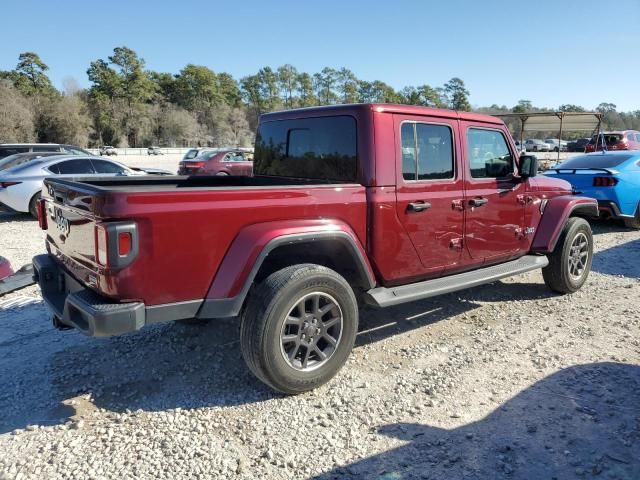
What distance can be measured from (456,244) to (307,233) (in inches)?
64.9

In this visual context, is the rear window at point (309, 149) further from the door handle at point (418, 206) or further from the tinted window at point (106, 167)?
the tinted window at point (106, 167)

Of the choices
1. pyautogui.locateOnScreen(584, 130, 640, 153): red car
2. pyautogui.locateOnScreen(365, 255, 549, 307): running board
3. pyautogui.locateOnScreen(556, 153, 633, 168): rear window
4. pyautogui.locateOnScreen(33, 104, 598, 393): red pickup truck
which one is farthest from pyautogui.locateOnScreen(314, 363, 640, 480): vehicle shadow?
pyautogui.locateOnScreen(584, 130, 640, 153): red car

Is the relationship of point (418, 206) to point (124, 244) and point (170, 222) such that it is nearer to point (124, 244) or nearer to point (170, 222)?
point (170, 222)

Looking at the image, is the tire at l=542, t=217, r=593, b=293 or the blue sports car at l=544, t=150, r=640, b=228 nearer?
the tire at l=542, t=217, r=593, b=293

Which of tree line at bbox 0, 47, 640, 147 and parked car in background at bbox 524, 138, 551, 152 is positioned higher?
tree line at bbox 0, 47, 640, 147

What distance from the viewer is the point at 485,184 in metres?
4.52

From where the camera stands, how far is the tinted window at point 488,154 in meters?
4.47

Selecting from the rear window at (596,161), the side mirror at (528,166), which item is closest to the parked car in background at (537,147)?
the rear window at (596,161)

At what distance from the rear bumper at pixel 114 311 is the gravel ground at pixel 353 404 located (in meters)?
0.67

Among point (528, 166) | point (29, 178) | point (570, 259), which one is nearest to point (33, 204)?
point (29, 178)

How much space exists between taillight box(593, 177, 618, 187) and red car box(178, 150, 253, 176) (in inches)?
419

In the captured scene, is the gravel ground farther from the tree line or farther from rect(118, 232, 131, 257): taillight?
the tree line

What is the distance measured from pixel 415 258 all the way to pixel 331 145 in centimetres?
115

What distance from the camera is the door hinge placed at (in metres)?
4.22
